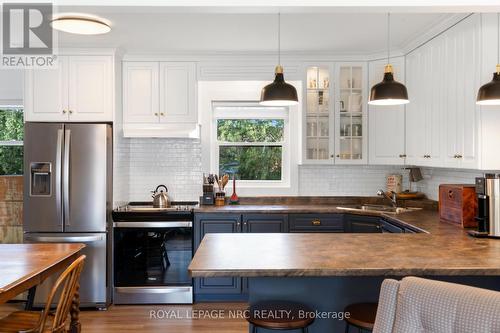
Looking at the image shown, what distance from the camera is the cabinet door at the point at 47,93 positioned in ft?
14.7

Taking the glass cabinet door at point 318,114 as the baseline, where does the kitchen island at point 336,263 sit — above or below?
below

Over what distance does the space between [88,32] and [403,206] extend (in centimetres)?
350

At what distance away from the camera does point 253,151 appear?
5328 mm

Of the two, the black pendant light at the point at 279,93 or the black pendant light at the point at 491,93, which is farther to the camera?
the black pendant light at the point at 279,93

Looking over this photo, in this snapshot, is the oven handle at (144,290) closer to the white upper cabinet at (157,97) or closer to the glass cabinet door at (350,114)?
the white upper cabinet at (157,97)

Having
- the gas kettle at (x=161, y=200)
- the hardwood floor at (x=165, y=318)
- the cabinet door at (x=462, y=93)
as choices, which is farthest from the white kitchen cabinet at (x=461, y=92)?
the gas kettle at (x=161, y=200)

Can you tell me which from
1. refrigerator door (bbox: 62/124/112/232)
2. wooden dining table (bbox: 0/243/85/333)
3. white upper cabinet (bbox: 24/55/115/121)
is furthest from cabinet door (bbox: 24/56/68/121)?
wooden dining table (bbox: 0/243/85/333)

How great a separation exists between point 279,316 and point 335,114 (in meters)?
3.00

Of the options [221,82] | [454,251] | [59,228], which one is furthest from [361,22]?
[59,228]

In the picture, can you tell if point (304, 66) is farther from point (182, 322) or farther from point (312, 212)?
point (182, 322)

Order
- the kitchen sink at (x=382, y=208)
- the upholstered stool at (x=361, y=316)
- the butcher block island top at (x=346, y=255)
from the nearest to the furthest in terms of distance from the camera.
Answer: the butcher block island top at (x=346, y=255) < the upholstered stool at (x=361, y=316) < the kitchen sink at (x=382, y=208)

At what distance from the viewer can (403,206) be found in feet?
15.4

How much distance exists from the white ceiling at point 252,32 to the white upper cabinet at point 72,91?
0.23 meters

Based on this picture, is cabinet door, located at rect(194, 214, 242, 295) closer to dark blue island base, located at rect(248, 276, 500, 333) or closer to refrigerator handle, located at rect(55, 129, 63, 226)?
refrigerator handle, located at rect(55, 129, 63, 226)
